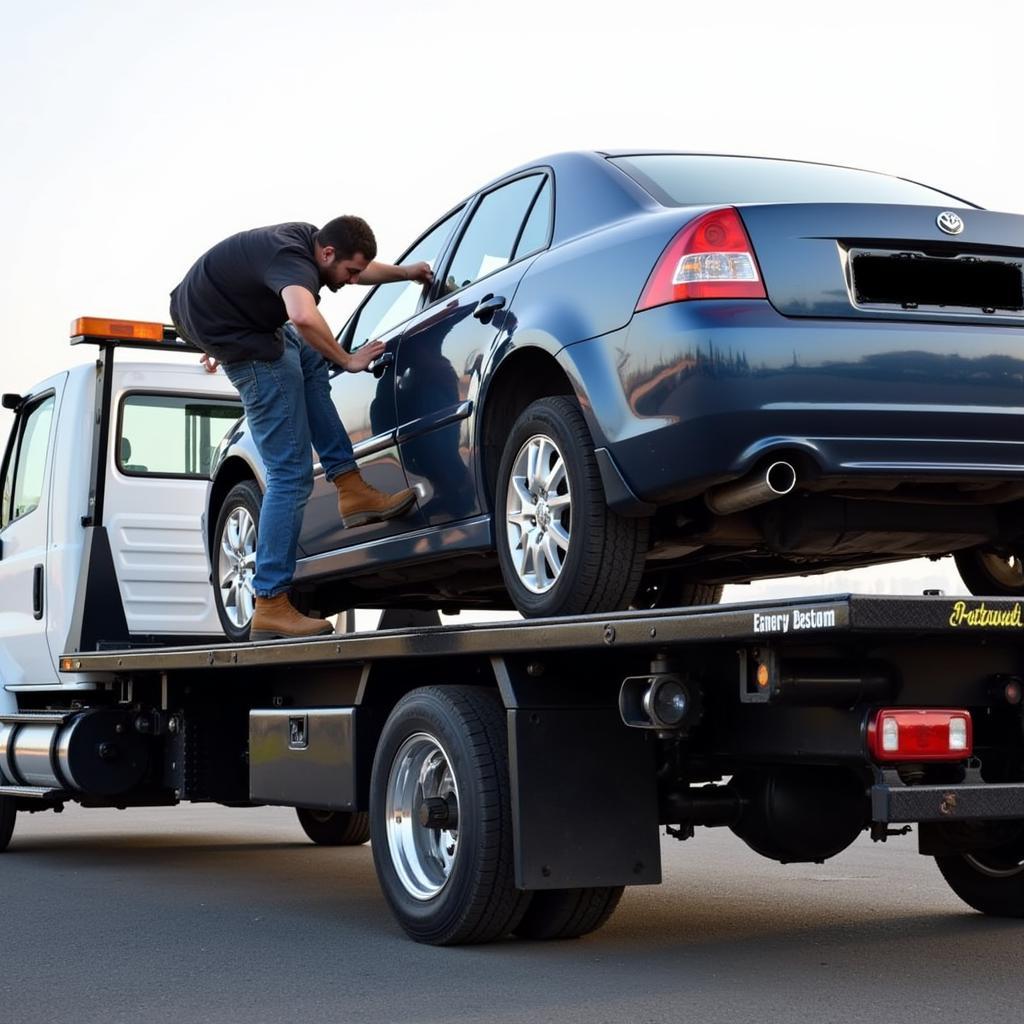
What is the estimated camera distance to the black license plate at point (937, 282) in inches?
200

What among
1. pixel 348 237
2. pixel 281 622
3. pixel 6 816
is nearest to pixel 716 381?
pixel 348 237

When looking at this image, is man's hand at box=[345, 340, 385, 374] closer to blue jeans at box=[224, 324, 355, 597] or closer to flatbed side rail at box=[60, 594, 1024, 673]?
blue jeans at box=[224, 324, 355, 597]

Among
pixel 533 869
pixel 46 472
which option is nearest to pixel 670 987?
pixel 533 869

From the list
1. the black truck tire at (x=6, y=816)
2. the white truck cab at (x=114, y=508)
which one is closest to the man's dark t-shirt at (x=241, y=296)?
the white truck cab at (x=114, y=508)

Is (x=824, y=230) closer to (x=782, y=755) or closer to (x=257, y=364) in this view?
(x=782, y=755)

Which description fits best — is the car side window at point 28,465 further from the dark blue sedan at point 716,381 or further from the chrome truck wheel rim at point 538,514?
the chrome truck wheel rim at point 538,514

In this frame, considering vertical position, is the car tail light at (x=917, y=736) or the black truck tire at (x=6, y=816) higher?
the car tail light at (x=917, y=736)

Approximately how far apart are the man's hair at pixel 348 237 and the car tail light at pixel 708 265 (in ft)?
7.24

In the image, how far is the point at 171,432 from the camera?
32.3 ft

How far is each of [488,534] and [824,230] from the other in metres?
1.64

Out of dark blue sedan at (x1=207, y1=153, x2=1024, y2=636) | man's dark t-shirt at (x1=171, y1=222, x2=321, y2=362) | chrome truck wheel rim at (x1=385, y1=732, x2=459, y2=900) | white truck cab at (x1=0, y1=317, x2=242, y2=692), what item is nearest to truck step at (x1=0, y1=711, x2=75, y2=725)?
white truck cab at (x1=0, y1=317, x2=242, y2=692)

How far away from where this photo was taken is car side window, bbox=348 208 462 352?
7148 millimetres

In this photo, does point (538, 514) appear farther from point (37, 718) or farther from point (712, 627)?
point (37, 718)

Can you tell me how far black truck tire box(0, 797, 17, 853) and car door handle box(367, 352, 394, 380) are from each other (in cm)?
410
